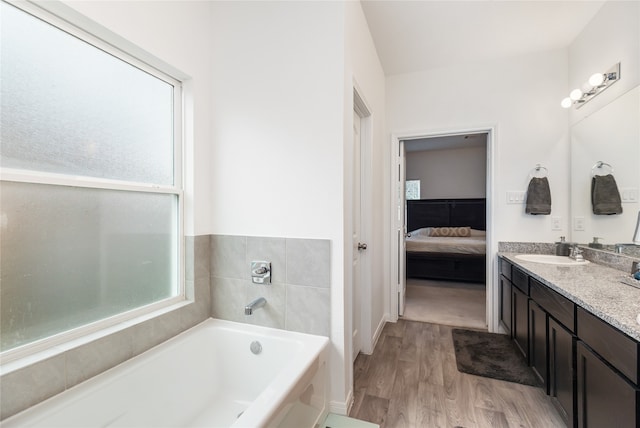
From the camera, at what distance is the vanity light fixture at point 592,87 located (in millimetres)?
2039

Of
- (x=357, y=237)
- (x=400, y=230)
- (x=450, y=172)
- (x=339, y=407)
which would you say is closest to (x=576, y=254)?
(x=400, y=230)

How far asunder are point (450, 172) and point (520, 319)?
464 centimetres

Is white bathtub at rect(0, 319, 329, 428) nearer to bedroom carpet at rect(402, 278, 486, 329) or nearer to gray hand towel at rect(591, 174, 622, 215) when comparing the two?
bedroom carpet at rect(402, 278, 486, 329)

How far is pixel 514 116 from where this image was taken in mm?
2766

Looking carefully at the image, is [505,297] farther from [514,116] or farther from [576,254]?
[514,116]

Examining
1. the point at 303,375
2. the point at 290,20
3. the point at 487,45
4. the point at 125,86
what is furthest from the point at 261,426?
the point at 487,45

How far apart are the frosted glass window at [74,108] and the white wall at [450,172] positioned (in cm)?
583

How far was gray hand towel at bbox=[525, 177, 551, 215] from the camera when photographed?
8.52 feet

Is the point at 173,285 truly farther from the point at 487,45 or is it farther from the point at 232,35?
the point at 487,45

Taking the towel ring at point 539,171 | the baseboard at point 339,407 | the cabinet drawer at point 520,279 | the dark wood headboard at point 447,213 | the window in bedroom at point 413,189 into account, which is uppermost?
the window in bedroom at point 413,189

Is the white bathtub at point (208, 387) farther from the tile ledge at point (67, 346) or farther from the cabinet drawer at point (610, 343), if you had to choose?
the cabinet drawer at point (610, 343)

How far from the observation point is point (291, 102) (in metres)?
1.71

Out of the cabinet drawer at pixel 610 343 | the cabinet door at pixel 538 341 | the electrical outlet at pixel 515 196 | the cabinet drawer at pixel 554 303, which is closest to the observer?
the cabinet drawer at pixel 610 343

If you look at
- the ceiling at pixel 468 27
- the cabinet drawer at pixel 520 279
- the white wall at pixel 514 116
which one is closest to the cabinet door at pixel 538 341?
the cabinet drawer at pixel 520 279
